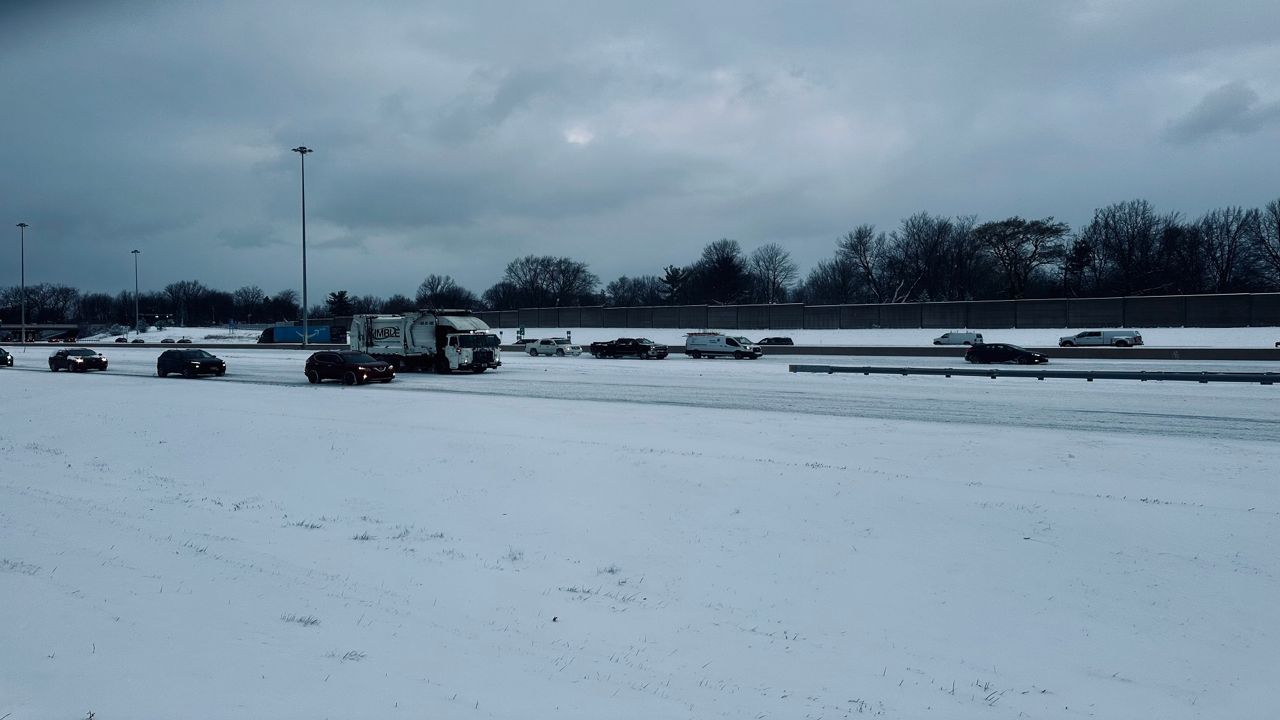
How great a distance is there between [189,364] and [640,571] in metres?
35.1

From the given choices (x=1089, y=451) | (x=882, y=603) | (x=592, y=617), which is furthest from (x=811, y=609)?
(x=1089, y=451)

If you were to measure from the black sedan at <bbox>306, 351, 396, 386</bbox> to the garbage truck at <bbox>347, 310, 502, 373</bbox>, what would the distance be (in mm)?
5553

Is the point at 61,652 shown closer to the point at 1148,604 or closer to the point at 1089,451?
the point at 1148,604

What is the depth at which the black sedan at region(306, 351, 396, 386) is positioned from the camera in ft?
107

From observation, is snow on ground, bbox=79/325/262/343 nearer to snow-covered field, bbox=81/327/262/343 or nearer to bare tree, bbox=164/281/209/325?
snow-covered field, bbox=81/327/262/343

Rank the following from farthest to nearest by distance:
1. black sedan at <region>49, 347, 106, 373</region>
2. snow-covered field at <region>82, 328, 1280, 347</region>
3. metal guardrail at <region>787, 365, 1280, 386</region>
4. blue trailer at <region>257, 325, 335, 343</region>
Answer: blue trailer at <region>257, 325, 335, 343</region>
snow-covered field at <region>82, 328, 1280, 347</region>
black sedan at <region>49, 347, 106, 373</region>
metal guardrail at <region>787, 365, 1280, 386</region>

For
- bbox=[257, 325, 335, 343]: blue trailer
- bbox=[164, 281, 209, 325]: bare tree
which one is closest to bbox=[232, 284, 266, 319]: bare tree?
bbox=[164, 281, 209, 325]: bare tree

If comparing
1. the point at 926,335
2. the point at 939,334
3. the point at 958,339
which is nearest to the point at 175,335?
the point at 926,335

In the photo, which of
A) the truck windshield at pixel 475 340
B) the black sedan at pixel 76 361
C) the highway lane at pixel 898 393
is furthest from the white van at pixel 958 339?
the black sedan at pixel 76 361

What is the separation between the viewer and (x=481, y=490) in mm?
12922

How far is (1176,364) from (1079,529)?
39668mm

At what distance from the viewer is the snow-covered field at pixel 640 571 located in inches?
241

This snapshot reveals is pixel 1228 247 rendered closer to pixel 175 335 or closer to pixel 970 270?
pixel 970 270

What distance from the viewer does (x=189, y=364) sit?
37625 millimetres
